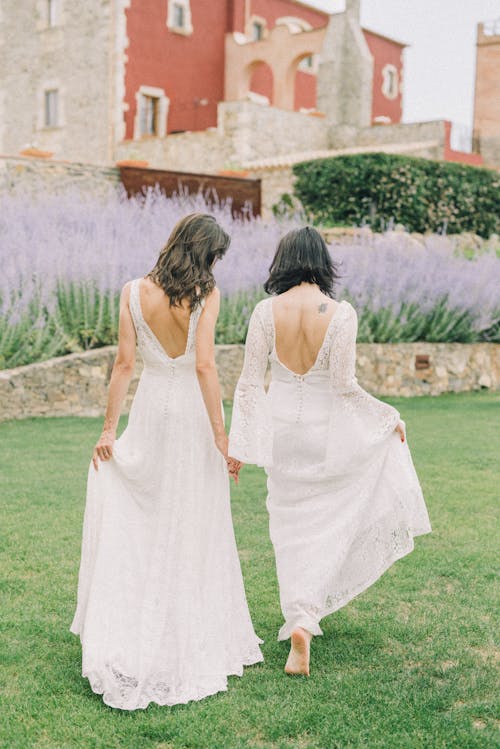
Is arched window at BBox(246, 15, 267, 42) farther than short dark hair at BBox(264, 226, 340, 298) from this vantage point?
Yes

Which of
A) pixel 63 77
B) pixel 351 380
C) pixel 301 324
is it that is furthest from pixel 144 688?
pixel 63 77

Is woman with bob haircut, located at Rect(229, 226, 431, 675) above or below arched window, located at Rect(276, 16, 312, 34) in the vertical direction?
below

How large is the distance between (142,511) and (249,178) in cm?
1667

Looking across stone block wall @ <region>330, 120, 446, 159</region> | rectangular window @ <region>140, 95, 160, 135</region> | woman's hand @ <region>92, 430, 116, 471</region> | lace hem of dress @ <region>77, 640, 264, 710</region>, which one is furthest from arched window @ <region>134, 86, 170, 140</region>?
lace hem of dress @ <region>77, 640, 264, 710</region>

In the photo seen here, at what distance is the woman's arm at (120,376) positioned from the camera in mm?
3564

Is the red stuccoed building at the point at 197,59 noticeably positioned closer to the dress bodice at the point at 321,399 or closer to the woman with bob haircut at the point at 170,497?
the dress bodice at the point at 321,399

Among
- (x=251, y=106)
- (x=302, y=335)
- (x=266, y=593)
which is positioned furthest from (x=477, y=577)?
(x=251, y=106)

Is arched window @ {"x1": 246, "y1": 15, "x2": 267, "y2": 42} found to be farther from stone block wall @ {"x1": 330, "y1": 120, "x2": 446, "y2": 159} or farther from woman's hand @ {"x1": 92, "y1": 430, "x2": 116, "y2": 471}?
woman's hand @ {"x1": 92, "y1": 430, "x2": 116, "y2": 471}

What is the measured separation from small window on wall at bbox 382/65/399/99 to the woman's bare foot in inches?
1360

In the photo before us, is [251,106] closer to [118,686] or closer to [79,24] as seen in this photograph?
[79,24]

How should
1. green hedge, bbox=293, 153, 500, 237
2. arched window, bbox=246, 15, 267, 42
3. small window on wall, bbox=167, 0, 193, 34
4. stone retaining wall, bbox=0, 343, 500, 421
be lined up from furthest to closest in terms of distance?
arched window, bbox=246, 15, 267, 42 < small window on wall, bbox=167, 0, 193, 34 < green hedge, bbox=293, 153, 500, 237 < stone retaining wall, bbox=0, 343, 500, 421

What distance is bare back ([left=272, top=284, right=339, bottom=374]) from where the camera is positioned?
3.75 m

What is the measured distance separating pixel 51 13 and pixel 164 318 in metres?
27.7

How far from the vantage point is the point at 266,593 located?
4566mm
